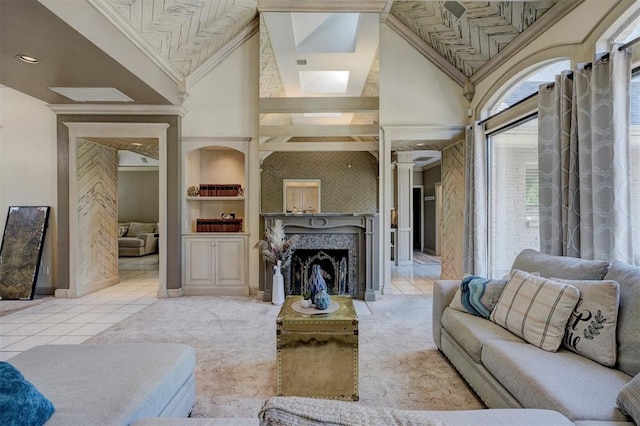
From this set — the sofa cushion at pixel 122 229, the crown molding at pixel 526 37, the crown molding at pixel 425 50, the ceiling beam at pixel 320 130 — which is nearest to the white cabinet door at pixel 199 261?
the ceiling beam at pixel 320 130

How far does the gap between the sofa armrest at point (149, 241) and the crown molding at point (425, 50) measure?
8578 mm

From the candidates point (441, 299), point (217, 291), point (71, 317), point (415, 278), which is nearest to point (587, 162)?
point (441, 299)

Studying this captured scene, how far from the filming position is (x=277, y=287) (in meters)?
4.37

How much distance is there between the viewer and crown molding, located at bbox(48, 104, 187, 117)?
456cm

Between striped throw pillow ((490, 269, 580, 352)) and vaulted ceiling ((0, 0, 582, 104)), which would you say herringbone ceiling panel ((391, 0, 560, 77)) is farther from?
striped throw pillow ((490, 269, 580, 352))

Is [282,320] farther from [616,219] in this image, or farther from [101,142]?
[101,142]

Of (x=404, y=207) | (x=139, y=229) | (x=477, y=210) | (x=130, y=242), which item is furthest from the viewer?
(x=139, y=229)

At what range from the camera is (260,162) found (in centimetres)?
482

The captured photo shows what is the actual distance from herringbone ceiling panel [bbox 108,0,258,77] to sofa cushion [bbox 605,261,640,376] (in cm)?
471

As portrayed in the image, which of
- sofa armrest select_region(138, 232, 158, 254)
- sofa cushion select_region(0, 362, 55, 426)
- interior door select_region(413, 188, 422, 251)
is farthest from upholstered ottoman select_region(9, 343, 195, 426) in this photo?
interior door select_region(413, 188, 422, 251)

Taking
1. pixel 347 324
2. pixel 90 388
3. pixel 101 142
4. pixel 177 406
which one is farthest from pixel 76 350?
pixel 101 142

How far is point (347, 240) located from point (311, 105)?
214cm

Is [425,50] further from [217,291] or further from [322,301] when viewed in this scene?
[217,291]

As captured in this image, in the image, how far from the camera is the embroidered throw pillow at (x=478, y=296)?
2371mm
